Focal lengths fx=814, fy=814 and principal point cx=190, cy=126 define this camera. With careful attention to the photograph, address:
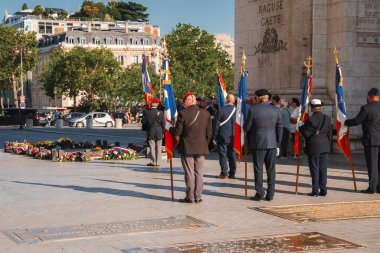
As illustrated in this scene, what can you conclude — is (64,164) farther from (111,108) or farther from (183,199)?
(111,108)

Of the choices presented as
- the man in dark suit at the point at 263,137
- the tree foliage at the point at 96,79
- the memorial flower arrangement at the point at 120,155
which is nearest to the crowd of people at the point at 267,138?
the man in dark suit at the point at 263,137

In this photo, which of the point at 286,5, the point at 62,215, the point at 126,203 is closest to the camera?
the point at 62,215

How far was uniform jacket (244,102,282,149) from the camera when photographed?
14.1 metres

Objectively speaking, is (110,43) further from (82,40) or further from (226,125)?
(226,125)

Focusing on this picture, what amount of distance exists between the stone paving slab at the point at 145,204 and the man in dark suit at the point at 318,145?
316mm

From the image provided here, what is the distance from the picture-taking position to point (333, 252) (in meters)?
9.51

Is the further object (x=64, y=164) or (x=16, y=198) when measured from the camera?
(x=64, y=164)

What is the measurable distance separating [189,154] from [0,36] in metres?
114

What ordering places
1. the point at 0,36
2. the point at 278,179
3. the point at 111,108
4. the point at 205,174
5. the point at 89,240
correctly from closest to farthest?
the point at 89,240
the point at 278,179
the point at 205,174
the point at 111,108
the point at 0,36

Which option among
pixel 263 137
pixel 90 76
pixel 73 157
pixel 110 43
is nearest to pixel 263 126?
pixel 263 137

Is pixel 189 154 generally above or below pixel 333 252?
above

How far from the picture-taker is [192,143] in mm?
13898

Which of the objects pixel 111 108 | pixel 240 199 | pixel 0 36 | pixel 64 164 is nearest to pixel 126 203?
pixel 240 199

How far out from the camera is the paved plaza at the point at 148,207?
10.4 metres
